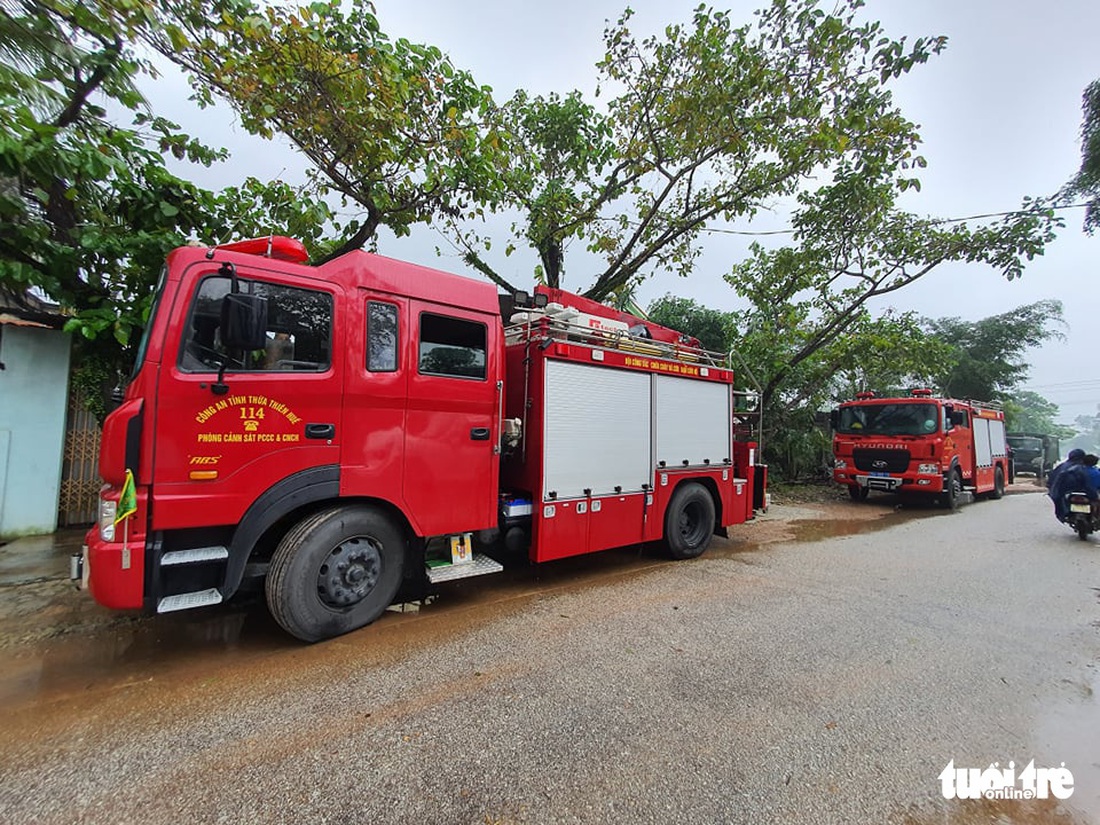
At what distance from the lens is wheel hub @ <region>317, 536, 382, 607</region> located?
143 inches

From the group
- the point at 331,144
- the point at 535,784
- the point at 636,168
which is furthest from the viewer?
the point at 636,168

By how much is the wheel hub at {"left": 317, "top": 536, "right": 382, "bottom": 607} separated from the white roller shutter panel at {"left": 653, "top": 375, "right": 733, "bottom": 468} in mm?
3318

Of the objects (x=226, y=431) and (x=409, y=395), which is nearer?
(x=226, y=431)

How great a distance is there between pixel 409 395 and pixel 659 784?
2.92m

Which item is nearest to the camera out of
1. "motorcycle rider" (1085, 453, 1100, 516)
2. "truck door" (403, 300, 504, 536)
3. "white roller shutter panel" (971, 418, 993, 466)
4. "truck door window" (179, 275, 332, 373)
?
"truck door window" (179, 275, 332, 373)

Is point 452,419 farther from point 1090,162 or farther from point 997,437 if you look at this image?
point 997,437

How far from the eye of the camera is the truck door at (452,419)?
4023 millimetres

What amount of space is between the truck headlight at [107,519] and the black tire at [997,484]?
58.0ft

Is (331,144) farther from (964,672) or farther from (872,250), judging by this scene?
(872,250)

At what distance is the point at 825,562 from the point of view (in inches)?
249

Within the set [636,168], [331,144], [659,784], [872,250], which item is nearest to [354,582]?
[659,784]

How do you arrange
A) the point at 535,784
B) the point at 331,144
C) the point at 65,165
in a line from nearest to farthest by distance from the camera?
the point at 535,784, the point at 65,165, the point at 331,144

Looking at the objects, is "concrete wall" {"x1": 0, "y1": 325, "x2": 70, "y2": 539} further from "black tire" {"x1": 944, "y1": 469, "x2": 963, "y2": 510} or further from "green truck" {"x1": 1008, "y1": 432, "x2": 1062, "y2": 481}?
"green truck" {"x1": 1008, "y1": 432, "x2": 1062, "y2": 481}

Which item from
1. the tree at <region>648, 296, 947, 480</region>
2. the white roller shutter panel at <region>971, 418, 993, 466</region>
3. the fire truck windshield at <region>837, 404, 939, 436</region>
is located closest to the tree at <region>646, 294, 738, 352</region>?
the tree at <region>648, 296, 947, 480</region>
